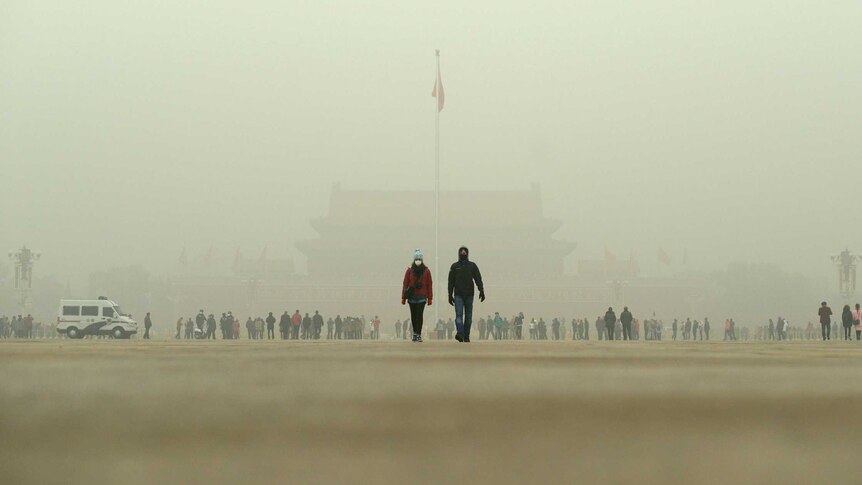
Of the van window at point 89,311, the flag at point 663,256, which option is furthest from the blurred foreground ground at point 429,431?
the flag at point 663,256

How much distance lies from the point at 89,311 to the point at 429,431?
34.9m

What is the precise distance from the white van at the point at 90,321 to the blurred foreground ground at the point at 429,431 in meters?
32.9

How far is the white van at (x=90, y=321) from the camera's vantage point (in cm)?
3419

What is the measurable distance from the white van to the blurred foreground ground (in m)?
32.9

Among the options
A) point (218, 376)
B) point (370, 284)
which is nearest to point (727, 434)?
point (218, 376)

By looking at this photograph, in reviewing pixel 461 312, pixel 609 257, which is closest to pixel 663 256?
pixel 609 257

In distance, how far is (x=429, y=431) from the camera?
1.85 m

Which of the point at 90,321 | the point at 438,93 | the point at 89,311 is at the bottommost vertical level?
the point at 90,321

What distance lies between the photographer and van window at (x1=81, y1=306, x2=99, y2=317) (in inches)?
1362

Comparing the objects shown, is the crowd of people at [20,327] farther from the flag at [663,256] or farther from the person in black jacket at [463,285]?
the flag at [663,256]

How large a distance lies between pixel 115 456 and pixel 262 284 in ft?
228

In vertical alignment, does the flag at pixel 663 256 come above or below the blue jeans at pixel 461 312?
above

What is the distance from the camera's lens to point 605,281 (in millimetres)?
70062

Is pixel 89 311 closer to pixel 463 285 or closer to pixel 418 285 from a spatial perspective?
pixel 463 285
